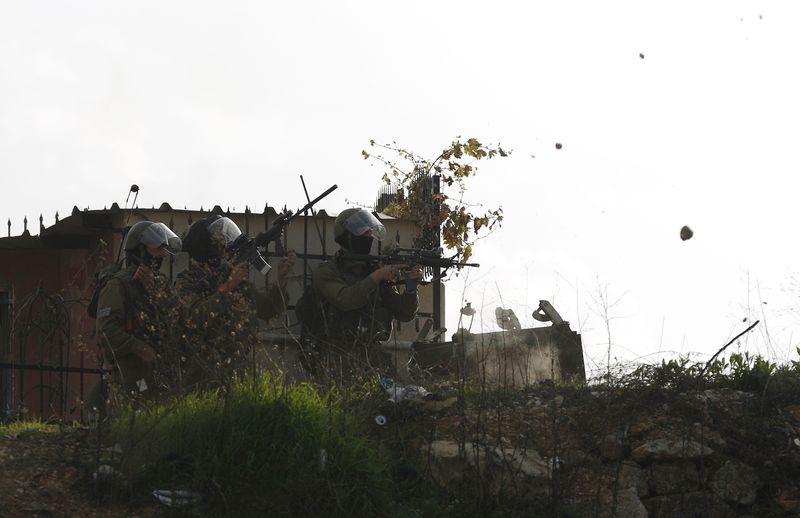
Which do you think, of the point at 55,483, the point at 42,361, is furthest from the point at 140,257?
the point at 55,483

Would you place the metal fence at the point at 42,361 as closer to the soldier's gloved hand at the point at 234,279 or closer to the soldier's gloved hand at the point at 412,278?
the soldier's gloved hand at the point at 234,279

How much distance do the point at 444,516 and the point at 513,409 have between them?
3.86ft

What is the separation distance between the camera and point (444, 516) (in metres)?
6.63

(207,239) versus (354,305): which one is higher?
(207,239)

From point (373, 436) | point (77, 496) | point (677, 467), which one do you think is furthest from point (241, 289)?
point (677, 467)

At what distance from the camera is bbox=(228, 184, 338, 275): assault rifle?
9641 millimetres

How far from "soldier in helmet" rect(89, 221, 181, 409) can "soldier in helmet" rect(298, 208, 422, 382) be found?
4.25 feet

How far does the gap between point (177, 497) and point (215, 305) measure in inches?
74.0

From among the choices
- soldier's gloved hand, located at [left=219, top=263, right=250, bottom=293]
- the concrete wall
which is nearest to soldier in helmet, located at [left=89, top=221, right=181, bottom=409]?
soldier's gloved hand, located at [left=219, top=263, right=250, bottom=293]

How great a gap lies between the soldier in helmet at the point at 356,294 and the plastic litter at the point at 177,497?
2.81m

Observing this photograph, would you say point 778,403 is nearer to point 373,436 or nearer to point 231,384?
point 373,436

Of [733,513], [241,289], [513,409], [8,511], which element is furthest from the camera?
[241,289]

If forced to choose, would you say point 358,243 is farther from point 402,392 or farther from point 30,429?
point 30,429

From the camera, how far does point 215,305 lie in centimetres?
793
